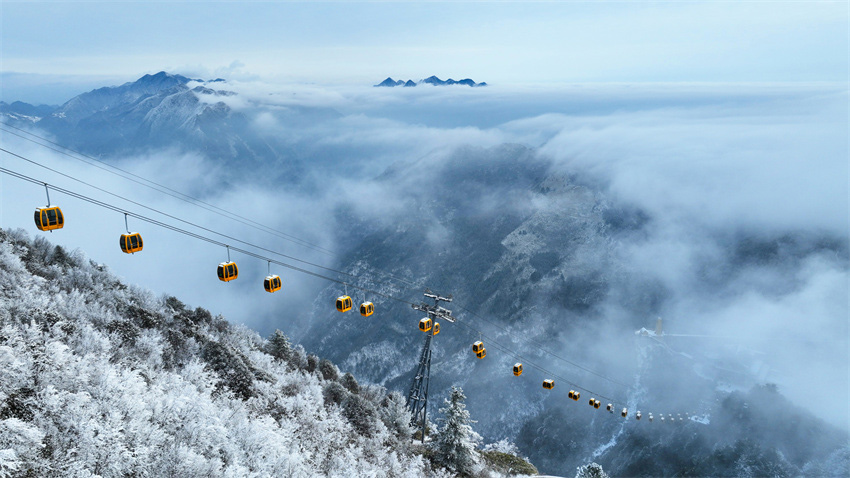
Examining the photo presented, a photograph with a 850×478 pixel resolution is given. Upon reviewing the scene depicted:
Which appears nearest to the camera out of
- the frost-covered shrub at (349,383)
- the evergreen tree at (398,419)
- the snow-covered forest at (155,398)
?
the snow-covered forest at (155,398)

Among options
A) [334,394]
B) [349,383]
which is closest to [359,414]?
[334,394]

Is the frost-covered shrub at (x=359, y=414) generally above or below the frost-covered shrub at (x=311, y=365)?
above

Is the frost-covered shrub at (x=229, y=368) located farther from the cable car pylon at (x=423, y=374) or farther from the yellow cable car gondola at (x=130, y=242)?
the cable car pylon at (x=423, y=374)

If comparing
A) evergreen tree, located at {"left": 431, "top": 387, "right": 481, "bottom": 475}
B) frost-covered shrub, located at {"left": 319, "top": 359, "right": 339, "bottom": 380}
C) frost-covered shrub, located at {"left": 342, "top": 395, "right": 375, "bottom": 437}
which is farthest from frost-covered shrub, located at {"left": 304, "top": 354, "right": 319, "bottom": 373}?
evergreen tree, located at {"left": 431, "top": 387, "right": 481, "bottom": 475}

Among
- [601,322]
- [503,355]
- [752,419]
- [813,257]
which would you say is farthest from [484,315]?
[813,257]

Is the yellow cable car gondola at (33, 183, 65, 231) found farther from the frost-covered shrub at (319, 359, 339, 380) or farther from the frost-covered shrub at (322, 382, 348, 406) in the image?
the frost-covered shrub at (319, 359, 339, 380)

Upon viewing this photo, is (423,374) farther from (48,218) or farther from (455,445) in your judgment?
(48,218)

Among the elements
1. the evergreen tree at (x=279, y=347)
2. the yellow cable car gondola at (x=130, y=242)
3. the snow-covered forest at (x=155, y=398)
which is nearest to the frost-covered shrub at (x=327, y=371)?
the snow-covered forest at (x=155, y=398)
